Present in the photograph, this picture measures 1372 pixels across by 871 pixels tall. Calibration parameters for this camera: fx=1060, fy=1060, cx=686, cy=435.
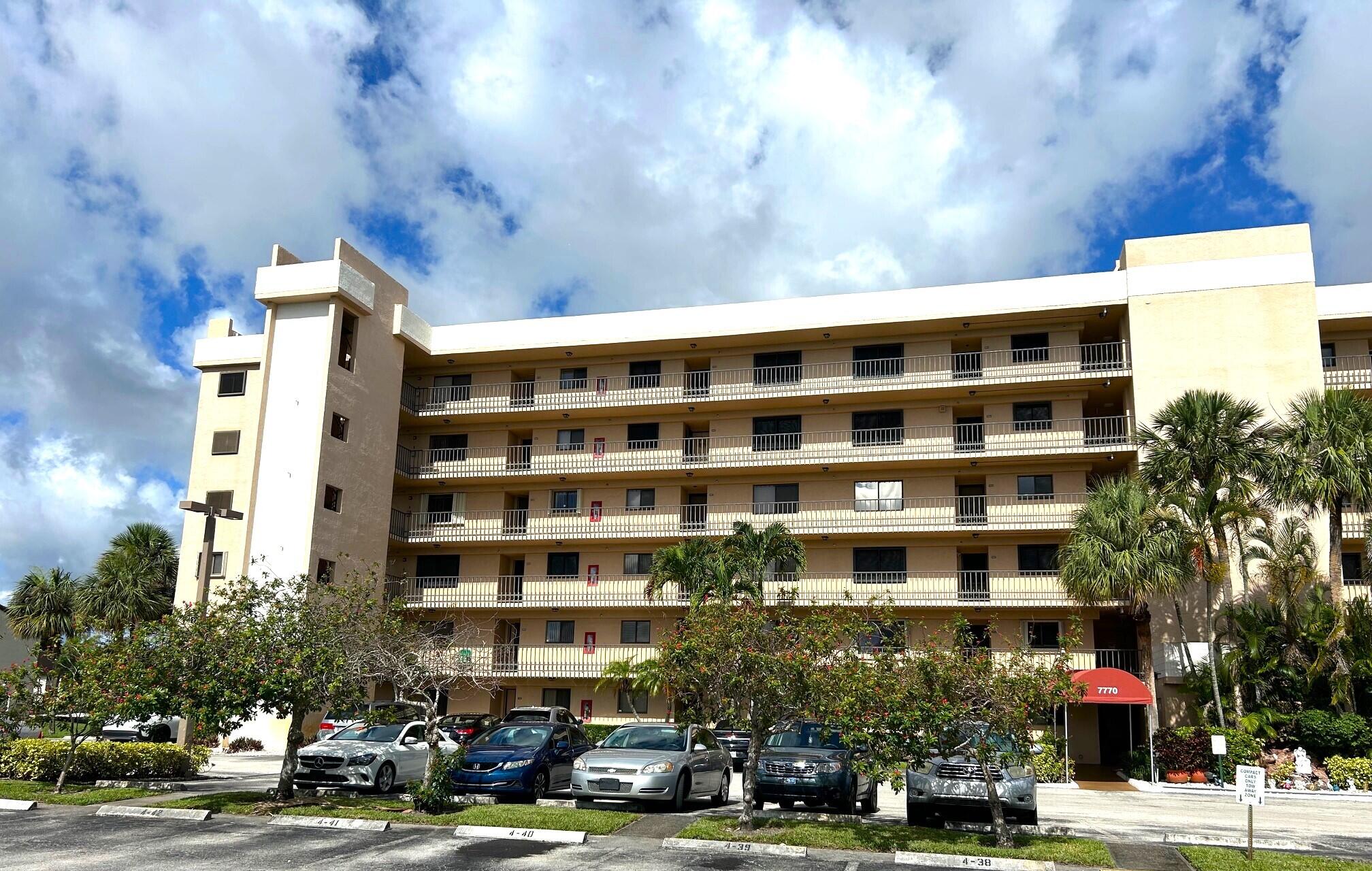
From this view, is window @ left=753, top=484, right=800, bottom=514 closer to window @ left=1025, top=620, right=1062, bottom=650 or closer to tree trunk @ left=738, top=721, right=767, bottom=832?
window @ left=1025, top=620, right=1062, bottom=650

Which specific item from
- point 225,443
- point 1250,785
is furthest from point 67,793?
point 225,443

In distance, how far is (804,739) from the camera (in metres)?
19.6

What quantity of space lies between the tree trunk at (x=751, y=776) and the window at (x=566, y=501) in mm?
27534

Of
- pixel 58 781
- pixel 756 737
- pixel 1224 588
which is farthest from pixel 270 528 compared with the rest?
pixel 1224 588

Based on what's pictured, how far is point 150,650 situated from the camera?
18297 millimetres

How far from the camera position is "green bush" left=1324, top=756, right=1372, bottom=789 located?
27.1 m

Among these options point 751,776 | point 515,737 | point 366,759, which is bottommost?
point 366,759

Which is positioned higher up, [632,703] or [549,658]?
[549,658]

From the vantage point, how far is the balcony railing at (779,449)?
38438 millimetres

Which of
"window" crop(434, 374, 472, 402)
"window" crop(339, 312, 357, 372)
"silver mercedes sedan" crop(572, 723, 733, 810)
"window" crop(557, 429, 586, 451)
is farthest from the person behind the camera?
"window" crop(434, 374, 472, 402)

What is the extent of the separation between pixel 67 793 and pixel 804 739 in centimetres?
1314

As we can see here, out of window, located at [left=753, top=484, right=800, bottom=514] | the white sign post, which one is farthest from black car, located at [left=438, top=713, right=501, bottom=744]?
the white sign post

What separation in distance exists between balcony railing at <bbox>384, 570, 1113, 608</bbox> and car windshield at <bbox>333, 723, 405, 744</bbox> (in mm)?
15765

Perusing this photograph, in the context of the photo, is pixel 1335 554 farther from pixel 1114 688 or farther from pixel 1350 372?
pixel 1350 372
